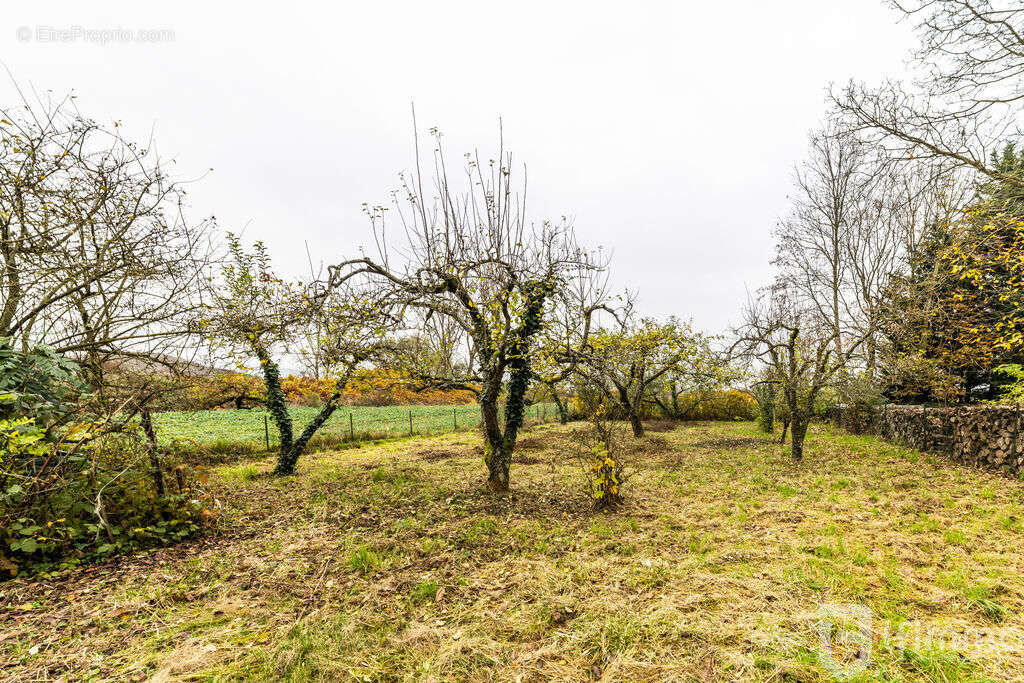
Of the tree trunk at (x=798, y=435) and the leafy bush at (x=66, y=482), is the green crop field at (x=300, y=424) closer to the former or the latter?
the leafy bush at (x=66, y=482)

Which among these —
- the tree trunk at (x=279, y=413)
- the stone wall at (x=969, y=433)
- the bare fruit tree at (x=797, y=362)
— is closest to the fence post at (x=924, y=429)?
the stone wall at (x=969, y=433)

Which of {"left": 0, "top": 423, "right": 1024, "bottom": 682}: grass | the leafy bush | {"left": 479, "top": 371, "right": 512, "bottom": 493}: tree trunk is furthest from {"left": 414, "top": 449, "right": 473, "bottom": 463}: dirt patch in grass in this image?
the leafy bush

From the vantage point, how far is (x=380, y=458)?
34.1 ft

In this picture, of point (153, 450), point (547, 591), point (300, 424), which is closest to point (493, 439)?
point (547, 591)

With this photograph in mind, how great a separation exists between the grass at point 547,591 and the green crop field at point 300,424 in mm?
6618

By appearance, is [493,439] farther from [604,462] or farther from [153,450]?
[153,450]

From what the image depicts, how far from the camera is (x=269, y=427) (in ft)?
45.2

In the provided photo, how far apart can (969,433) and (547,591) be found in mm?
10780

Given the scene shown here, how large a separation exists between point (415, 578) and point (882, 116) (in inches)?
384

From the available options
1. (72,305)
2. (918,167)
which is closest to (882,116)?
(918,167)

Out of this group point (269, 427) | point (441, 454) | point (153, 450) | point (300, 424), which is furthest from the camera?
point (300, 424)

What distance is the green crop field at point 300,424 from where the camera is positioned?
471 inches

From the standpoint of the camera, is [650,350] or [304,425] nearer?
[650,350]

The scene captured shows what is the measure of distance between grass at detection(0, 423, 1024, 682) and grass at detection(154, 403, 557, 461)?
13.7 feet
